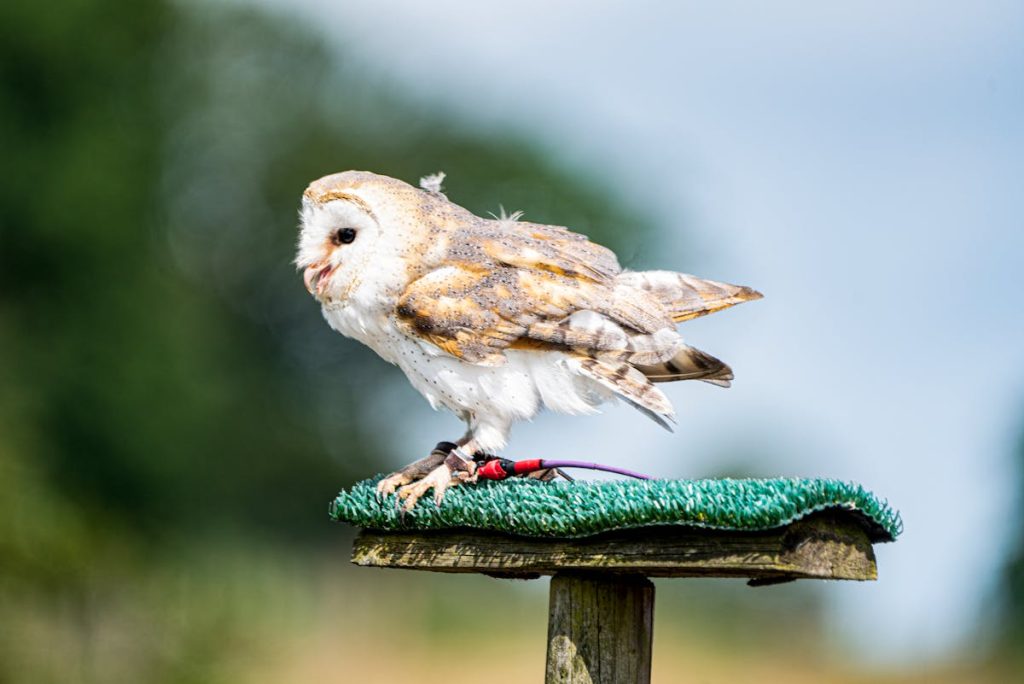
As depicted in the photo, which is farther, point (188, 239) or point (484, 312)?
point (188, 239)

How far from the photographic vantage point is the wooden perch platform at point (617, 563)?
3.05 metres

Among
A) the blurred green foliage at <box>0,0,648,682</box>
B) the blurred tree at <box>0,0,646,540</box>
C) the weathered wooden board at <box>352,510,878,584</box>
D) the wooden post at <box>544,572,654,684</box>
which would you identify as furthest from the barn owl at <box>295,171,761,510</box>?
the blurred tree at <box>0,0,646,540</box>

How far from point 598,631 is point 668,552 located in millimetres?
408

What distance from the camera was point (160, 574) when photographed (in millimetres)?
17281

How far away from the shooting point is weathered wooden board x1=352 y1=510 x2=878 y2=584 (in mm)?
3027

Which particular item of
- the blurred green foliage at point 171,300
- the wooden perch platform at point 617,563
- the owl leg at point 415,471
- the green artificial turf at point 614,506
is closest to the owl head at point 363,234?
the owl leg at point 415,471

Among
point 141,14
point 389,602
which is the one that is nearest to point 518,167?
point 141,14

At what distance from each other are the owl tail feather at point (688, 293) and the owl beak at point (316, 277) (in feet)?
2.61

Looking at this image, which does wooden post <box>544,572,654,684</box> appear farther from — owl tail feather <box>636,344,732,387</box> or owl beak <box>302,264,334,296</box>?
owl beak <box>302,264,334,296</box>

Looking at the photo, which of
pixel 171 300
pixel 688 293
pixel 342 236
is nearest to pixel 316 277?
pixel 342 236

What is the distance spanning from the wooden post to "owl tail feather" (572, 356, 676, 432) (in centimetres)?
42

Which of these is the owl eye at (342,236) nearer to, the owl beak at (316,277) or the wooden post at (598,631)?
the owl beak at (316,277)

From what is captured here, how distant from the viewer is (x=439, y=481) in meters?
3.53

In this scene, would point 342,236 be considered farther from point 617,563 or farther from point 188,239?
point 188,239
